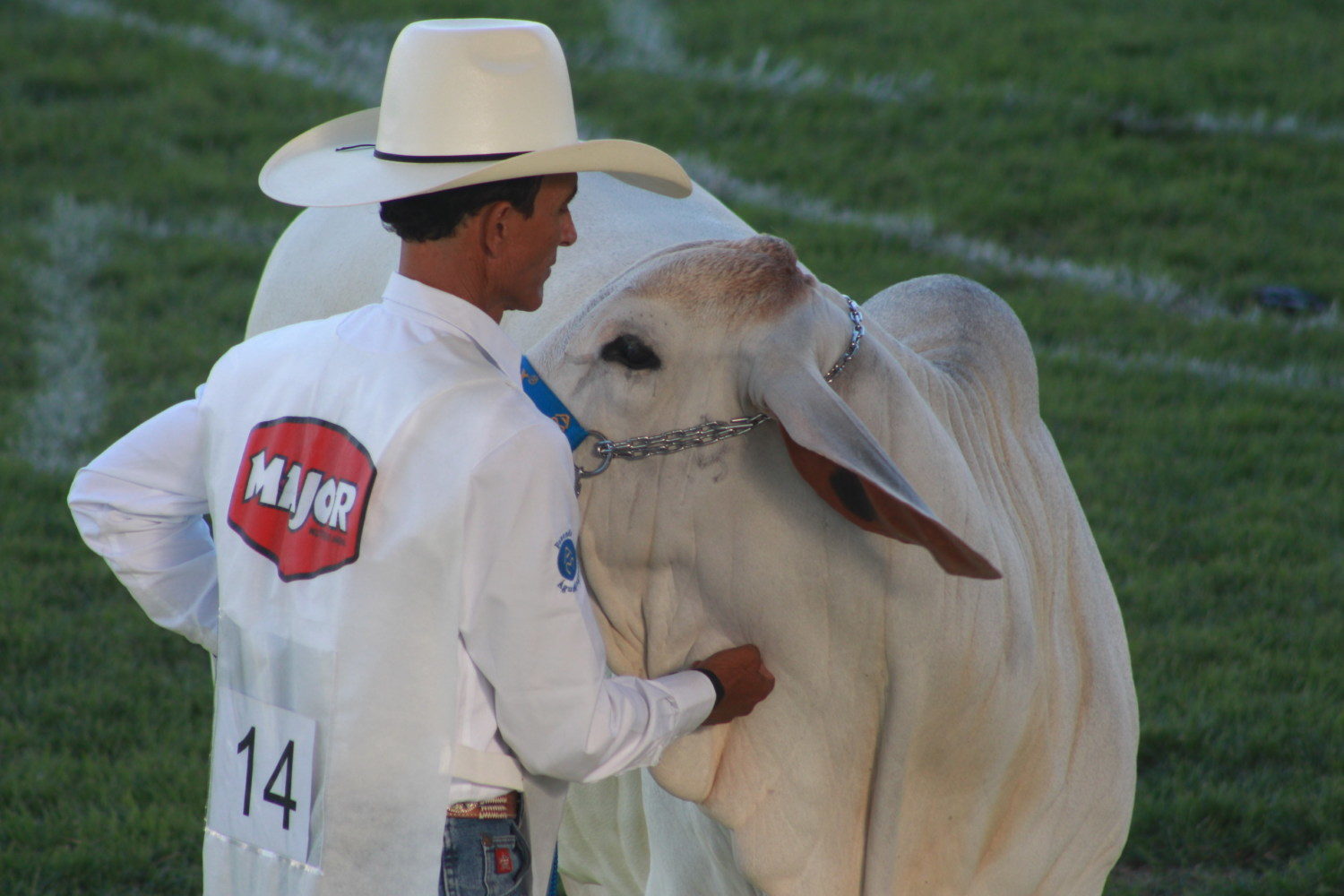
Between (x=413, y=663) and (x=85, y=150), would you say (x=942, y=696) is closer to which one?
(x=413, y=663)

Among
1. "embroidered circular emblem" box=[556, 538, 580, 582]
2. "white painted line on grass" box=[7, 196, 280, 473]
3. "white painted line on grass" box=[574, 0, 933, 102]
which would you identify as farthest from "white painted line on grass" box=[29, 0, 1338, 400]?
"embroidered circular emblem" box=[556, 538, 580, 582]

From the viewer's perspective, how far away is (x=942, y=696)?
96.6 inches

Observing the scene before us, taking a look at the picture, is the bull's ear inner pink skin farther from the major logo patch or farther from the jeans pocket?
the jeans pocket

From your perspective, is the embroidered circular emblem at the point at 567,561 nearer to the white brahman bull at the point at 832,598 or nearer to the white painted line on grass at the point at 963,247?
the white brahman bull at the point at 832,598

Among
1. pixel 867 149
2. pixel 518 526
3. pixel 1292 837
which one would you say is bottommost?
pixel 1292 837

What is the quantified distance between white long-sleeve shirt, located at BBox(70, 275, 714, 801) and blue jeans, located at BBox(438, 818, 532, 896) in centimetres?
6

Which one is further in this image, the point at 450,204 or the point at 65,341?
the point at 65,341

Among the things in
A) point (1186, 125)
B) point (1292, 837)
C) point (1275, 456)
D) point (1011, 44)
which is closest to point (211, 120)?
point (1011, 44)

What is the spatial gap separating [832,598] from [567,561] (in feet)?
1.54

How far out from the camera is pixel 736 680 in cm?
239

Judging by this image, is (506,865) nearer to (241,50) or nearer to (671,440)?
(671,440)

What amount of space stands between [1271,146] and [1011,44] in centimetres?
184

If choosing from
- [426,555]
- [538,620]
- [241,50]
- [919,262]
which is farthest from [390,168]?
[241,50]

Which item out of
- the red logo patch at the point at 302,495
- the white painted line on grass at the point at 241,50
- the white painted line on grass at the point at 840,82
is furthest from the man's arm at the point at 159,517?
the white painted line on grass at the point at 241,50
